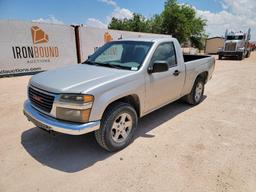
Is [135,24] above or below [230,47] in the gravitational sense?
above

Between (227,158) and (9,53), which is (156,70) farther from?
(9,53)

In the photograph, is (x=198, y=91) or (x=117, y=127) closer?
(x=117, y=127)

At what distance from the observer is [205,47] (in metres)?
43.8

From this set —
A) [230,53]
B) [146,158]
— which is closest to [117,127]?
[146,158]

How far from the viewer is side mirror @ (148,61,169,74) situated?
11.0 feet

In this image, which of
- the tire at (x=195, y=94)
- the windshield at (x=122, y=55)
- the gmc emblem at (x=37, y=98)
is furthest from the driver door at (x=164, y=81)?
the gmc emblem at (x=37, y=98)

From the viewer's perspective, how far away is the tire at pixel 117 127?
2934 mm

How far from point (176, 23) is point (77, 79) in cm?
3626

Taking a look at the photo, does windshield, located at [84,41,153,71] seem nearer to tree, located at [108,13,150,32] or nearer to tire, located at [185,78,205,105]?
tire, located at [185,78,205,105]

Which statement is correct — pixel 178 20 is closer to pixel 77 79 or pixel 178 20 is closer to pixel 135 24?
pixel 135 24

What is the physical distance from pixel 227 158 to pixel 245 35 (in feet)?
85.0

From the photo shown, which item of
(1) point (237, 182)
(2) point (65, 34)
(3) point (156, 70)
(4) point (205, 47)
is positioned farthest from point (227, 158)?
(4) point (205, 47)

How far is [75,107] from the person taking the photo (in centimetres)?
259

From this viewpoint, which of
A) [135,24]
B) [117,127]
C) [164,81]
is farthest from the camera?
[135,24]
